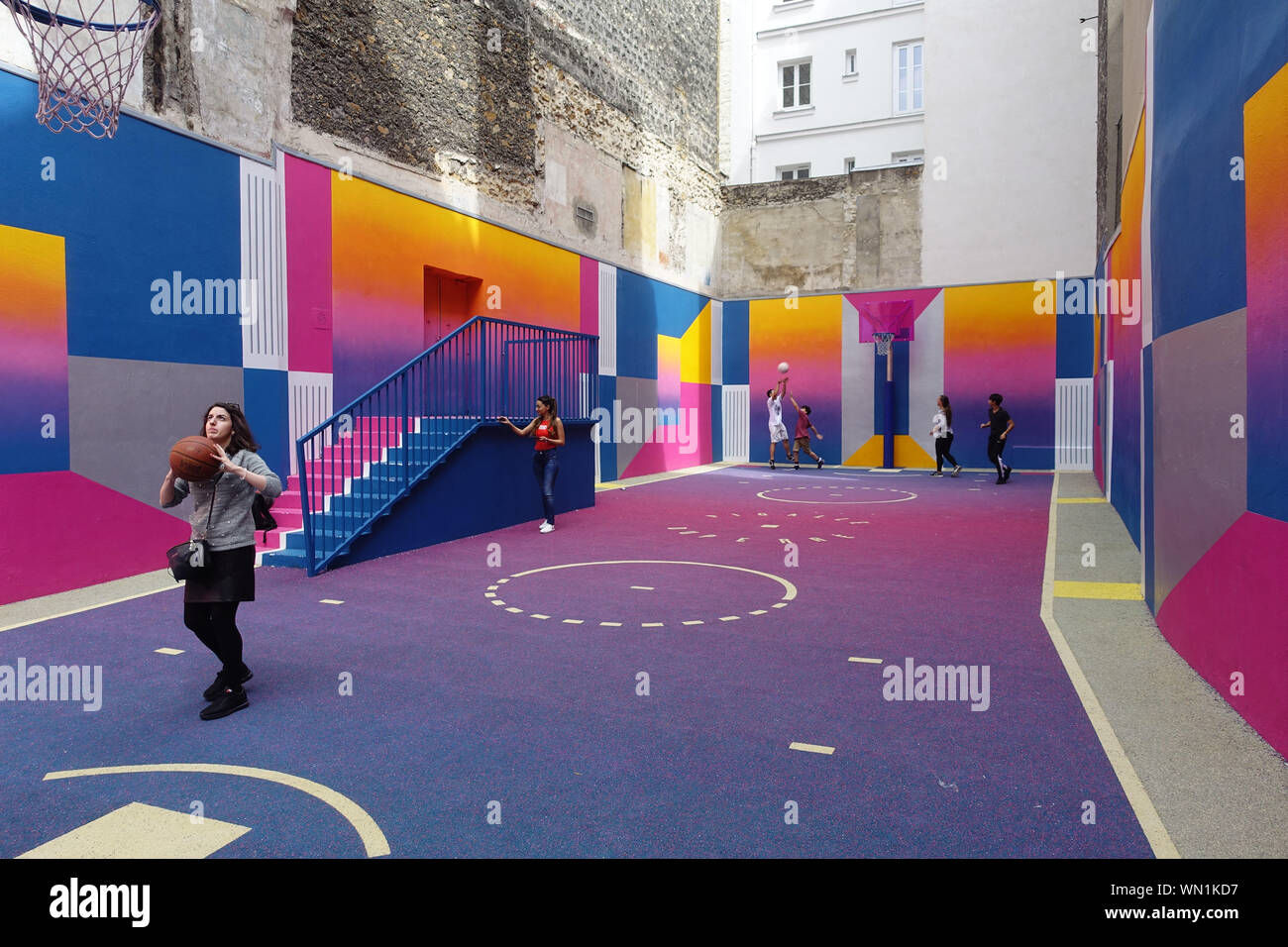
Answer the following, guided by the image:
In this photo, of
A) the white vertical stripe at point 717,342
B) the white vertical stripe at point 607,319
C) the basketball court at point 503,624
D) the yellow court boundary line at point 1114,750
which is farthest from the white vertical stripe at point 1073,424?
the yellow court boundary line at point 1114,750

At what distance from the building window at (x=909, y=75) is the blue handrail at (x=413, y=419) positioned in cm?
1669

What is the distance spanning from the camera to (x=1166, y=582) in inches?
237

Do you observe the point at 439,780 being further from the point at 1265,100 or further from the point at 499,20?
the point at 499,20

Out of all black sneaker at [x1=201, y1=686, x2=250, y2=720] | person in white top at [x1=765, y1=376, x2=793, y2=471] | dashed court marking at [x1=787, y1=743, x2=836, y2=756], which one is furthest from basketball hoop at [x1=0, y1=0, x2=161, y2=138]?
person in white top at [x1=765, y1=376, x2=793, y2=471]

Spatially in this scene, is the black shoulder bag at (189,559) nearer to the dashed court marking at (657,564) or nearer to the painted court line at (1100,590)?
the dashed court marking at (657,564)

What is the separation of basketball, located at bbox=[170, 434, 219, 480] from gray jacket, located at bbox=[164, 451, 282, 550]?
0.45ft

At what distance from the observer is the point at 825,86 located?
26297 millimetres

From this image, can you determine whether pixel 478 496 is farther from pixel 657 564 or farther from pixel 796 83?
pixel 796 83

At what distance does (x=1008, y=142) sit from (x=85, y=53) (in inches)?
711

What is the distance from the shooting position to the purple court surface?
3.24 metres

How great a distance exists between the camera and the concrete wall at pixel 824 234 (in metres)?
20.4

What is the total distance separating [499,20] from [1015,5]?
12.4 m
